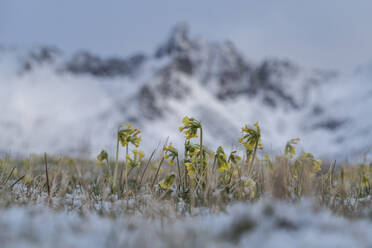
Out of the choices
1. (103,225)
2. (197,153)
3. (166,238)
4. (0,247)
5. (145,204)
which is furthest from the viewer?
(197,153)

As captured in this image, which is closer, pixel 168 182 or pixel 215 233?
pixel 215 233

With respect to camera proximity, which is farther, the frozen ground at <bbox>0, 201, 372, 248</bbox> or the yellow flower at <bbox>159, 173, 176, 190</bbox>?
the yellow flower at <bbox>159, 173, 176, 190</bbox>

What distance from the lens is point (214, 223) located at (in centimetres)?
132

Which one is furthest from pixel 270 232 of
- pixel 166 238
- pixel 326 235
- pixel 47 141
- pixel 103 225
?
pixel 47 141

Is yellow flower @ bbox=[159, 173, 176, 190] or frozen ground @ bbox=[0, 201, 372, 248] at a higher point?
yellow flower @ bbox=[159, 173, 176, 190]

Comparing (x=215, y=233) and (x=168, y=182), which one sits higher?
(x=168, y=182)

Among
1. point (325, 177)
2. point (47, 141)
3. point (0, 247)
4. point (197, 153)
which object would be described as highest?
point (47, 141)

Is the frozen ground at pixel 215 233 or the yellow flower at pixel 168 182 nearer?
the frozen ground at pixel 215 233

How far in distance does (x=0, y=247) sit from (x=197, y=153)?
205 cm

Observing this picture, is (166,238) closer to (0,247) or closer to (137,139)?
(0,247)

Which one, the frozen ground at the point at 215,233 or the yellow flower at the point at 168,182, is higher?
the yellow flower at the point at 168,182

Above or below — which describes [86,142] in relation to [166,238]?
above

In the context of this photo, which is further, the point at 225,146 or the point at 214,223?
the point at 225,146

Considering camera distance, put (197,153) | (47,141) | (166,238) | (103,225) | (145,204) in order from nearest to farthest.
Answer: (166,238)
(103,225)
(145,204)
(197,153)
(47,141)
